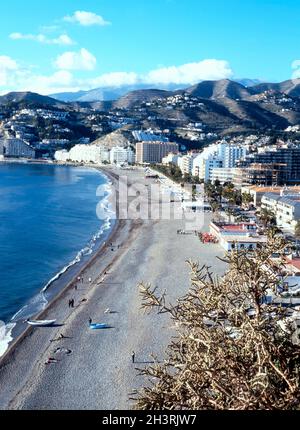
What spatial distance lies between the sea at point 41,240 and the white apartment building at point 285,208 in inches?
355

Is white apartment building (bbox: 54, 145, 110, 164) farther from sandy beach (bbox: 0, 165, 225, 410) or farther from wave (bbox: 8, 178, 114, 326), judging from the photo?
sandy beach (bbox: 0, 165, 225, 410)

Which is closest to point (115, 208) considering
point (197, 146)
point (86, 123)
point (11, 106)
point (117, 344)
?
point (117, 344)

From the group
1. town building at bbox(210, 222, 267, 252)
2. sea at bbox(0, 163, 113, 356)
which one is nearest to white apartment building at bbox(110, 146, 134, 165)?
sea at bbox(0, 163, 113, 356)

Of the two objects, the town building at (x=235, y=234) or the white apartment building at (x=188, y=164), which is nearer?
the town building at (x=235, y=234)

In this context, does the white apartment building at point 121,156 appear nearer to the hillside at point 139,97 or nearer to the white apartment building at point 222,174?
the white apartment building at point 222,174

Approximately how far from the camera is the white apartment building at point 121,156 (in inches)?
3415

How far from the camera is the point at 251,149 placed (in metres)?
58.6

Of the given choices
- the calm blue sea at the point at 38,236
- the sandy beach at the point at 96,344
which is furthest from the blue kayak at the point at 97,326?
the calm blue sea at the point at 38,236

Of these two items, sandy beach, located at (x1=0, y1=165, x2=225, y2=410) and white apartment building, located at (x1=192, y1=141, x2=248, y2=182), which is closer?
sandy beach, located at (x1=0, y1=165, x2=225, y2=410)

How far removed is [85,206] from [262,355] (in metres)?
35.7

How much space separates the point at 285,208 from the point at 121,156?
60291mm

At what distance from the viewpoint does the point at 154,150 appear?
83.6 meters

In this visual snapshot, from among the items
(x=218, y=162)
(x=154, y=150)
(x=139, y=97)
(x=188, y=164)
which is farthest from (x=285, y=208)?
(x=139, y=97)

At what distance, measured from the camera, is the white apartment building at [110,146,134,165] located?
86.8 metres
